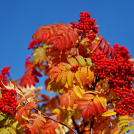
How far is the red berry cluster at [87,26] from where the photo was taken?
3.64 meters

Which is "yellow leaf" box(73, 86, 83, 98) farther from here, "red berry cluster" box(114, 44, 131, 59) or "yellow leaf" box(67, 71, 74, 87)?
"red berry cluster" box(114, 44, 131, 59)

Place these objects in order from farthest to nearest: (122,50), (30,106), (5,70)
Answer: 1. (122,50)
2. (5,70)
3. (30,106)

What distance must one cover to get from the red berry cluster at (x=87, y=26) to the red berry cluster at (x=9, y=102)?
170 cm

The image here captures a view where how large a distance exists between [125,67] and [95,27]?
1.14 metres

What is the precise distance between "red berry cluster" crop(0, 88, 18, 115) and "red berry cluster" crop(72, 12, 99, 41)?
5.58 feet

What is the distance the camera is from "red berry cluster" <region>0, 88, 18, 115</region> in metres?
2.81

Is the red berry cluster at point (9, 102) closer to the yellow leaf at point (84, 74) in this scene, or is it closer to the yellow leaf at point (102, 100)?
the yellow leaf at point (84, 74)

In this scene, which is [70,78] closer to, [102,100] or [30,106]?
[102,100]

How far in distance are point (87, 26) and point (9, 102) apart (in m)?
1.93

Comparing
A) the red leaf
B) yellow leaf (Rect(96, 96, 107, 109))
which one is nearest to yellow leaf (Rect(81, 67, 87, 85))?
yellow leaf (Rect(96, 96, 107, 109))

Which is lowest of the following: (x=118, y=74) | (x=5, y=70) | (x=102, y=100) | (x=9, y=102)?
(x=102, y=100)

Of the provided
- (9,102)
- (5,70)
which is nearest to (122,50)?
(5,70)

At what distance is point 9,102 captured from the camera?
2863 mm

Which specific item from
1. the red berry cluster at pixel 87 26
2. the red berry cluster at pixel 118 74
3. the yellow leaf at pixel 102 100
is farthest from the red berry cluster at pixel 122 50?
the yellow leaf at pixel 102 100
